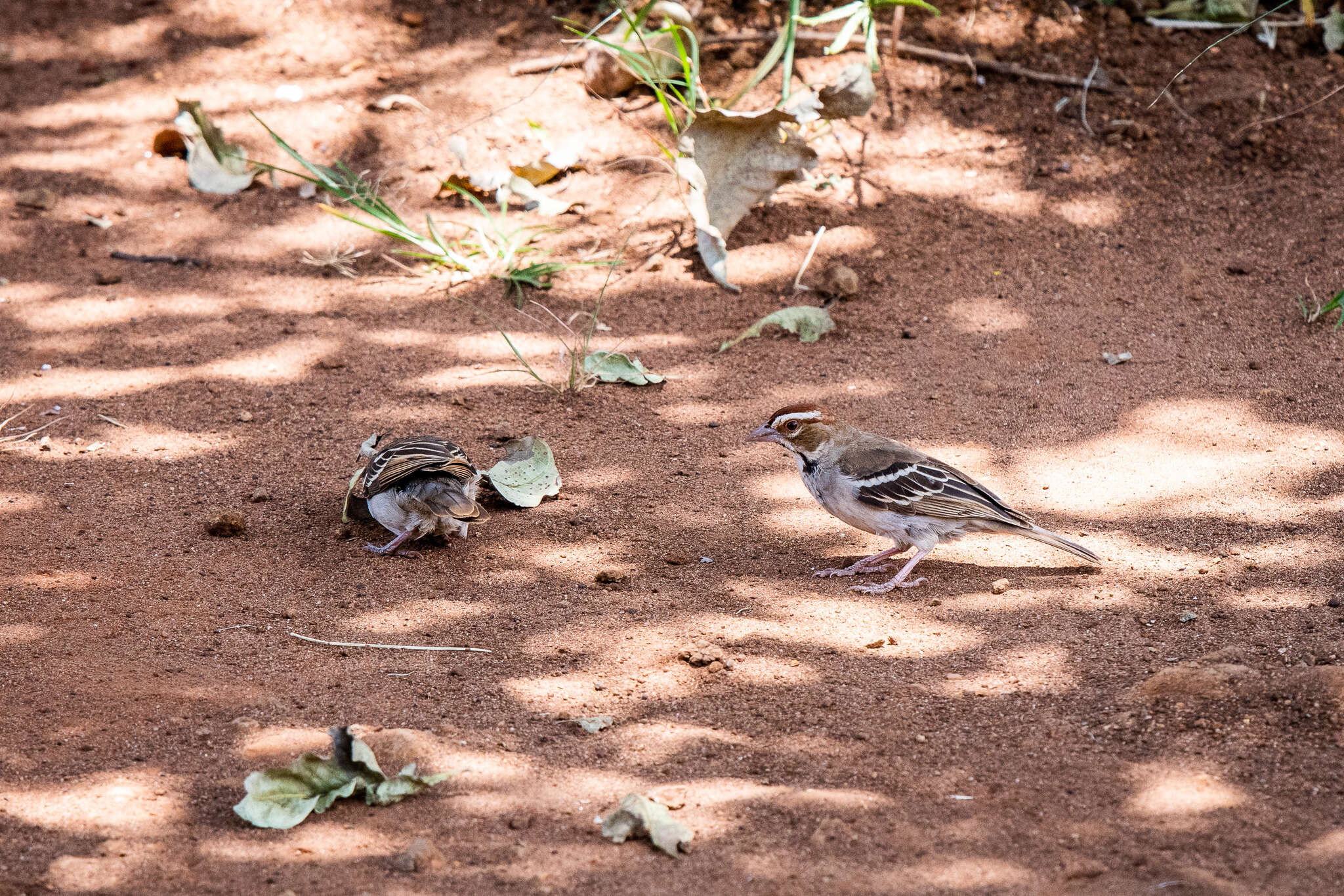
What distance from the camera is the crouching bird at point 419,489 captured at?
5.19m

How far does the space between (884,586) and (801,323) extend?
2526 millimetres

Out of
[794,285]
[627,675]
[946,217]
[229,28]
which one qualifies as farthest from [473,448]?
[229,28]

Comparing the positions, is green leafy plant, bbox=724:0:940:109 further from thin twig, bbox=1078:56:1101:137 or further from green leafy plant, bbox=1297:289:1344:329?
green leafy plant, bbox=1297:289:1344:329

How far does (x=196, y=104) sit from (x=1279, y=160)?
7.48m

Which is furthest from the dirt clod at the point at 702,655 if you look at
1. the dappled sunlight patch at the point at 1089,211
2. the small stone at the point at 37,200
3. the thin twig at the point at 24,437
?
the small stone at the point at 37,200

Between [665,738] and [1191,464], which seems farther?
[1191,464]

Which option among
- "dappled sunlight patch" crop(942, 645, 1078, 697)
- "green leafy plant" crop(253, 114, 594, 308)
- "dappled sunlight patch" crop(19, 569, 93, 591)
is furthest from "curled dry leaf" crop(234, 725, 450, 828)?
"green leafy plant" crop(253, 114, 594, 308)

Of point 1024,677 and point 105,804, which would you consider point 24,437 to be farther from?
point 1024,677

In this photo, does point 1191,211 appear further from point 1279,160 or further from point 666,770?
point 666,770

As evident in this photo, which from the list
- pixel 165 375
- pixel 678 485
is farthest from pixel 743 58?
pixel 165 375

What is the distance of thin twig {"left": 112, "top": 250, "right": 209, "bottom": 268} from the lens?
25.8 ft

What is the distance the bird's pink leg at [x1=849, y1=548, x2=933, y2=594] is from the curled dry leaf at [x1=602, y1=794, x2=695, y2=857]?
5.94 ft

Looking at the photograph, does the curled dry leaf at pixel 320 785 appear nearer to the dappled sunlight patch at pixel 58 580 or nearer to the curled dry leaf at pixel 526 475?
the dappled sunlight patch at pixel 58 580

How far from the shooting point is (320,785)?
3.62 m
